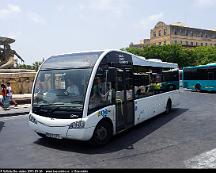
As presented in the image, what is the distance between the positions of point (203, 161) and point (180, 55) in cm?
5830

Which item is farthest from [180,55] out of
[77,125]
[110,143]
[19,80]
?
[77,125]

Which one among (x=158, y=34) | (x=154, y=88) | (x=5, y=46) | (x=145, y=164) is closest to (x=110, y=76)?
(x=145, y=164)

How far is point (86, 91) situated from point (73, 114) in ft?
2.13

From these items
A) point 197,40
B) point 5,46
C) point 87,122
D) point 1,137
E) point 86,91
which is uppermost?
point 197,40

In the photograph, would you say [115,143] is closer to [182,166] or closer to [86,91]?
[86,91]

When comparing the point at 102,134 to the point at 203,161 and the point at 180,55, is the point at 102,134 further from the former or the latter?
the point at 180,55

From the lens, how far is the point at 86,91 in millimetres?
7438

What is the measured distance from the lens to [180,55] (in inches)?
2469

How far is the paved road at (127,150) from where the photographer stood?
6407mm

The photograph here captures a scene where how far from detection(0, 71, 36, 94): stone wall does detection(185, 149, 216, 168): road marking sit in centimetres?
1891

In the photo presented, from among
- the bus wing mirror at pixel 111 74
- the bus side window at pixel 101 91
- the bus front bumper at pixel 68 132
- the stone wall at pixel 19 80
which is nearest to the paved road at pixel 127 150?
the bus front bumper at pixel 68 132

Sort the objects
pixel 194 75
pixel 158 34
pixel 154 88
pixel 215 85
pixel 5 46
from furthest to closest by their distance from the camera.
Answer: pixel 158 34 → pixel 5 46 → pixel 194 75 → pixel 215 85 → pixel 154 88

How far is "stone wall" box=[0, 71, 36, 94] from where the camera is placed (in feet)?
76.5

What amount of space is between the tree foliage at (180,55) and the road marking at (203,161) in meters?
56.5
